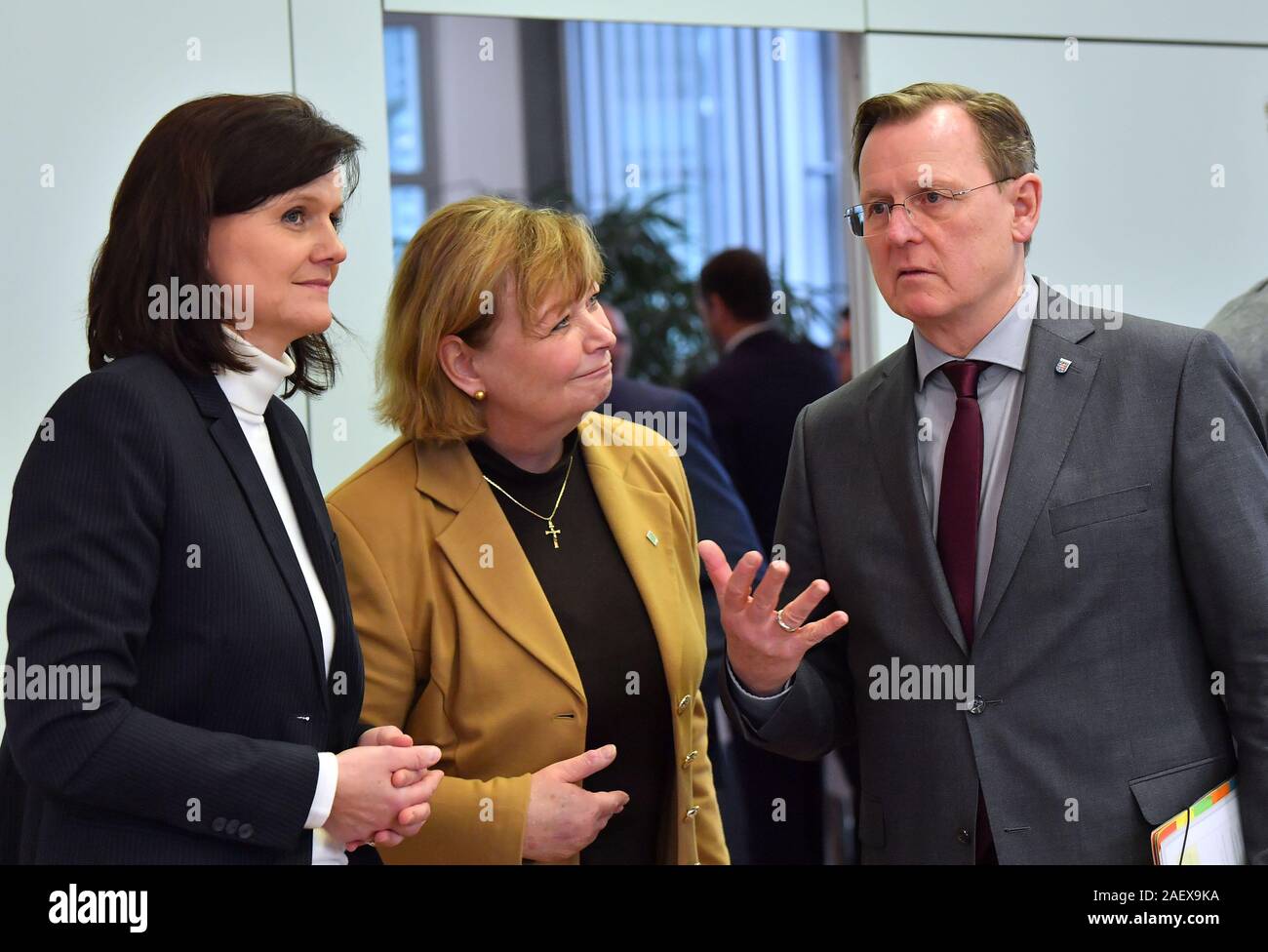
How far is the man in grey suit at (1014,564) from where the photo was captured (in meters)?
2.03

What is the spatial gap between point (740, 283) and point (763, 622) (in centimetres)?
274

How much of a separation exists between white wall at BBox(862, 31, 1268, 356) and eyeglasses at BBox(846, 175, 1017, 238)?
1938 mm

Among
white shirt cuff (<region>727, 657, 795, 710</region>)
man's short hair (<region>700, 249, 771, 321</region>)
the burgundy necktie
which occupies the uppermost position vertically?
man's short hair (<region>700, 249, 771, 321</region>)

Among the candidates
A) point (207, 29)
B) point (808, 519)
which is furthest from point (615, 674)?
point (207, 29)

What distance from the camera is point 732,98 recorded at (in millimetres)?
9008

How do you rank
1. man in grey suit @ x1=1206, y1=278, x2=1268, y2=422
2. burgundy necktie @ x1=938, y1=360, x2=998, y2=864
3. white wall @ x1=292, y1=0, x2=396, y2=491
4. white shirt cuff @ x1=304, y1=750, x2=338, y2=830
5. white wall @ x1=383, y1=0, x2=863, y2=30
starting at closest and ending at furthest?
1. white shirt cuff @ x1=304, y1=750, x2=338, y2=830
2. burgundy necktie @ x1=938, y1=360, x2=998, y2=864
3. man in grey suit @ x1=1206, y1=278, x2=1268, y2=422
4. white wall @ x1=292, y1=0, x2=396, y2=491
5. white wall @ x1=383, y1=0, x2=863, y2=30

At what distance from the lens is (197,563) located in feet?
5.54

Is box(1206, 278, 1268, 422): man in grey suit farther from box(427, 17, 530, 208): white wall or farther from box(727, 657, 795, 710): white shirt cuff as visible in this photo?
box(427, 17, 530, 208): white wall

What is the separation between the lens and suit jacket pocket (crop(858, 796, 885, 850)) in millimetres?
2225

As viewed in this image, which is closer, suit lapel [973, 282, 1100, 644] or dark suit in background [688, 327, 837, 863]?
suit lapel [973, 282, 1100, 644]

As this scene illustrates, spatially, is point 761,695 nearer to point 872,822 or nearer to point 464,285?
point 872,822

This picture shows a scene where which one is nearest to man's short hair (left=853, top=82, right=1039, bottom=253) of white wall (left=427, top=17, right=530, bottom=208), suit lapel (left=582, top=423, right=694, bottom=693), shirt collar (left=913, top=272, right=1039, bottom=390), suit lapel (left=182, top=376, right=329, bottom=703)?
shirt collar (left=913, top=272, right=1039, bottom=390)

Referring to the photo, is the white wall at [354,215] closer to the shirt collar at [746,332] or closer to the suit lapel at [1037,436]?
the shirt collar at [746,332]
